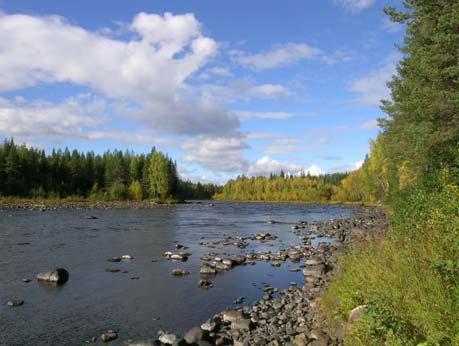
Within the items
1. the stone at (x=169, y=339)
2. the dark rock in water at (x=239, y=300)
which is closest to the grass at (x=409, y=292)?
the stone at (x=169, y=339)

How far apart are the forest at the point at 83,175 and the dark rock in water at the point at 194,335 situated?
9587 centimetres

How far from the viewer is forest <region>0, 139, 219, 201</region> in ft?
328

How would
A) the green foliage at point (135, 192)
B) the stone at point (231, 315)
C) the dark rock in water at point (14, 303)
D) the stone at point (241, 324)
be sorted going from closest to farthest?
the stone at point (241, 324) < the stone at point (231, 315) < the dark rock in water at point (14, 303) < the green foliage at point (135, 192)

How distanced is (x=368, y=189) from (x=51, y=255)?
87.8 m

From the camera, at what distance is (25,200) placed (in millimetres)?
90688

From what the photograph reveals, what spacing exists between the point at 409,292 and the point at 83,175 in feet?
396

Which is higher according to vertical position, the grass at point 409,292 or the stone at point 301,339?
the grass at point 409,292

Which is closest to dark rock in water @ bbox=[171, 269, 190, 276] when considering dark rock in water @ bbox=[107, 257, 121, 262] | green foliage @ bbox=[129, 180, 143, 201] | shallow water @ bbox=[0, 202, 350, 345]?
shallow water @ bbox=[0, 202, 350, 345]

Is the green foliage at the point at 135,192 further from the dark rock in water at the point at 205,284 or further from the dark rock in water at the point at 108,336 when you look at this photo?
the dark rock in water at the point at 108,336

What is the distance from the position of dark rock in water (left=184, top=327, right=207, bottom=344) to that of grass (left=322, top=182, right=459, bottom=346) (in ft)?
13.4

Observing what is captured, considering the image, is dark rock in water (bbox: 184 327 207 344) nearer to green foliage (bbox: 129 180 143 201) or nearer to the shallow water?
the shallow water

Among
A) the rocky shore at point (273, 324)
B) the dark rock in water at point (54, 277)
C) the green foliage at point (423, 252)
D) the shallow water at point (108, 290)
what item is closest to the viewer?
the green foliage at point (423, 252)

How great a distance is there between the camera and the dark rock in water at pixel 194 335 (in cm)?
1257

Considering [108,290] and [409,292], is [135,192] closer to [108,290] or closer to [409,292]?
[108,290]
